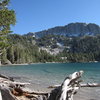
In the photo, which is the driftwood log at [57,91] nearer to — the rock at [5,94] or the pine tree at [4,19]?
the rock at [5,94]

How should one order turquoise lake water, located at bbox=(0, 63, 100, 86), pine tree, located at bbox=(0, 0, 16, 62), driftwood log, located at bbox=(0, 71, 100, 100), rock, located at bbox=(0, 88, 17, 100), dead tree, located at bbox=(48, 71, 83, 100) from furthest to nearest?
1. turquoise lake water, located at bbox=(0, 63, 100, 86)
2. pine tree, located at bbox=(0, 0, 16, 62)
3. rock, located at bbox=(0, 88, 17, 100)
4. driftwood log, located at bbox=(0, 71, 100, 100)
5. dead tree, located at bbox=(48, 71, 83, 100)

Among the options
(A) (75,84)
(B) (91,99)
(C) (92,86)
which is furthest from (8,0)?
(A) (75,84)

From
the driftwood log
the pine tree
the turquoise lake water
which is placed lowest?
the turquoise lake water

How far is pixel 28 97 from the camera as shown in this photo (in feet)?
43.9

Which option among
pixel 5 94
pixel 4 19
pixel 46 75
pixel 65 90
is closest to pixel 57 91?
pixel 65 90

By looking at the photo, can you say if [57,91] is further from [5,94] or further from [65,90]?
[5,94]

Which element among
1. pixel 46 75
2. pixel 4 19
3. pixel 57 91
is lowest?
pixel 46 75

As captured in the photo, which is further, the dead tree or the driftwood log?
the driftwood log

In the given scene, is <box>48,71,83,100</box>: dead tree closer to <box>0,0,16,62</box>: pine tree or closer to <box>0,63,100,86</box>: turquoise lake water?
<box>0,63,100,86</box>: turquoise lake water

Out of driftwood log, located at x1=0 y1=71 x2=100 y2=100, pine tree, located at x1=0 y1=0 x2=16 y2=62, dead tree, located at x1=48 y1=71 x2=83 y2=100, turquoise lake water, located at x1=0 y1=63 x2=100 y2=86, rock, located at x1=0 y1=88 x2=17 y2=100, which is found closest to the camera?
dead tree, located at x1=48 y1=71 x2=83 y2=100

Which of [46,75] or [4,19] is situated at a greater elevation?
[4,19]

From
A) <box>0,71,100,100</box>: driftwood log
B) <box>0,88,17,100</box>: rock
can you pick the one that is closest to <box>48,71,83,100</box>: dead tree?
<box>0,71,100,100</box>: driftwood log

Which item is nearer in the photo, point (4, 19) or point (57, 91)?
point (57, 91)

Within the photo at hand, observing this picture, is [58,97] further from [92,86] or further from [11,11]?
[11,11]
